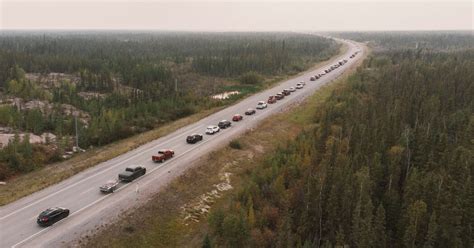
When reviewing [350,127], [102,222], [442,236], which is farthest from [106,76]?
[442,236]

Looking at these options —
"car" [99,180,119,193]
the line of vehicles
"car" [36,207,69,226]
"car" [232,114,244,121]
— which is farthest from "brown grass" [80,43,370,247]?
"car" [232,114,244,121]

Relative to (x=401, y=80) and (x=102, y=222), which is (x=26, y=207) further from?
(x=401, y=80)

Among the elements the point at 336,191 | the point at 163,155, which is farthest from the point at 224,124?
the point at 336,191

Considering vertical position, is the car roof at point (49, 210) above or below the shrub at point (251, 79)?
below

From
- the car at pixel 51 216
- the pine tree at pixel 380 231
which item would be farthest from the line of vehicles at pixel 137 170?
the pine tree at pixel 380 231

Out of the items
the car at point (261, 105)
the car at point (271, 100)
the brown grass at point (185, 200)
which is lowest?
the brown grass at point (185, 200)

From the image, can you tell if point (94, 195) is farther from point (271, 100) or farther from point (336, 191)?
point (271, 100)

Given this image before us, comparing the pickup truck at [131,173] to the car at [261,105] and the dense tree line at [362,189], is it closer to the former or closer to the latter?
the dense tree line at [362,189]
